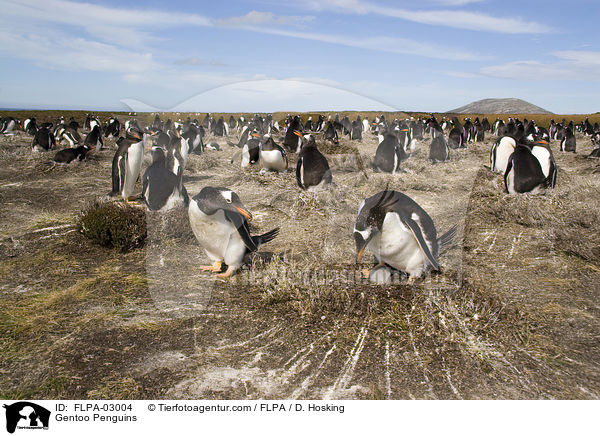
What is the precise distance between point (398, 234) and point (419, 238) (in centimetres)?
21

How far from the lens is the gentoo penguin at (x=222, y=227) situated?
14.5ft

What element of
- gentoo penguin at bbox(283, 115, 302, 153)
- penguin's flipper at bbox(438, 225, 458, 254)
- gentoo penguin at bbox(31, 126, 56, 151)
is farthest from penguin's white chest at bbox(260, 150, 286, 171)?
gentoo penguin at bbox(31, 126, 56, 151)

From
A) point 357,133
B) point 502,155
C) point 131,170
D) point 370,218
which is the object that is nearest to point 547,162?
point 502,155

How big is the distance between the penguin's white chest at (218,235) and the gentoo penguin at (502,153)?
8.53 meters

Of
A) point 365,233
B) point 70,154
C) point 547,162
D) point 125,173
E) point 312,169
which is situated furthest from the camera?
point 70,154

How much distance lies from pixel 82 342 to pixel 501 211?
21.7 feet

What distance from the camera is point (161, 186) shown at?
14.7ft

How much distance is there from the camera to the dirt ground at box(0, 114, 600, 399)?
3.28m

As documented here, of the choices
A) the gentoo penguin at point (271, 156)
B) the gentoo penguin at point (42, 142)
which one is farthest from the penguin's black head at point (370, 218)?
the gentoo penguin at point (42, 142)

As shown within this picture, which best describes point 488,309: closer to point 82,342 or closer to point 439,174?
point 439,174

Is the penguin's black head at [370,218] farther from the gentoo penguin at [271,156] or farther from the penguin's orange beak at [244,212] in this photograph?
the gentoo penguin at [271,156]

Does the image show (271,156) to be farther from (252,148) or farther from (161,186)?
(161,186)
